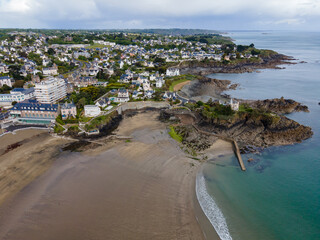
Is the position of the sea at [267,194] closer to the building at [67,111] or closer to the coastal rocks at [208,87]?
the building at [67,111]

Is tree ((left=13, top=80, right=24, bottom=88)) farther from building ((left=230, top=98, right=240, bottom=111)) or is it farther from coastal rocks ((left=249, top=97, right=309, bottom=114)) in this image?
coastal rocks ((left=249, top=97, right=309, bottom=114))

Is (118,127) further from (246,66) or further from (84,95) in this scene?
(246,66)

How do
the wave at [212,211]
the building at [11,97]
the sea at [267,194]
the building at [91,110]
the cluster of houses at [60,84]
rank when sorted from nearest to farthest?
the wave at [212,211] → the sea at [267,194] → the cluster of houses at [60,84] → the building at [91,110] → the building at [11,97]

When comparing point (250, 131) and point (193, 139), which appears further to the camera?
point (250, 131)

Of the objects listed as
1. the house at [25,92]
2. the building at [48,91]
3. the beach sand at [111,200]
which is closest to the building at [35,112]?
the building at [48,91]

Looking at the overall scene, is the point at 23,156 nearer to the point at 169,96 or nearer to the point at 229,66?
the point at 169,96

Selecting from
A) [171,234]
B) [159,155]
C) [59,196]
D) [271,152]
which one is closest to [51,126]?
[59,196]

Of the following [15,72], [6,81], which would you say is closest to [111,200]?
[6,81]
